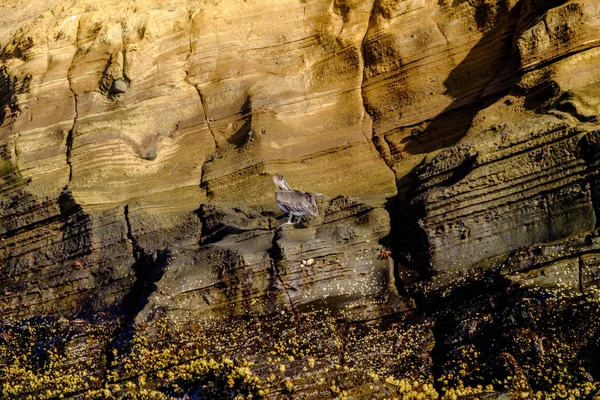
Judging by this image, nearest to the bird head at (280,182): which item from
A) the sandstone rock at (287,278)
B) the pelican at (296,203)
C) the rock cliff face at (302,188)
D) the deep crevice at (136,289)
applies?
the rock cliff face at (302,188)

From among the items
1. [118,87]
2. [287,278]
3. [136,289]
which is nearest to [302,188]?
[287,278]

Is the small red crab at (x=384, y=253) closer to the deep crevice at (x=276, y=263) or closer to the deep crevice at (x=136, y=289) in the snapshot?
the deep crevice at (x=276, y=263)

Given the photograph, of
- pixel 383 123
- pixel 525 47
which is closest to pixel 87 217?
pixel 383 123

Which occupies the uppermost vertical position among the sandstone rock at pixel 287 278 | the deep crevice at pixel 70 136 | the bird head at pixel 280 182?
the deep crevice at pixel 70 136

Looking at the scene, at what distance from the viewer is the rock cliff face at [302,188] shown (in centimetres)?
845

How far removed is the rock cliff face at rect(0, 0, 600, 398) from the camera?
8.45m

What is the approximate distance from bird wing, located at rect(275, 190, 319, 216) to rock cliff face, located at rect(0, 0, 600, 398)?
0.22m

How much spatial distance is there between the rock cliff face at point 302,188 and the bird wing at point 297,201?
0.22m

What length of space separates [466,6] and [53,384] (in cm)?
961

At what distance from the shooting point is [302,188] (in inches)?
496

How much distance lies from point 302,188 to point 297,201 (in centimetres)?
201

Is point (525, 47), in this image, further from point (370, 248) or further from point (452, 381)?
point (452, 381)

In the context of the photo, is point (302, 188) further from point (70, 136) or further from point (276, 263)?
point (70, 136)

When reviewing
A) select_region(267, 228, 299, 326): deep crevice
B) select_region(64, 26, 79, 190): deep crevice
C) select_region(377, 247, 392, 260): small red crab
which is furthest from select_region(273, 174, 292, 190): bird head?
select_region(64, 26, 79, 190): deep crevice
